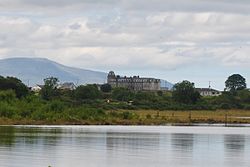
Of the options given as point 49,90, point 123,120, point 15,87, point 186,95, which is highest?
point 49,90

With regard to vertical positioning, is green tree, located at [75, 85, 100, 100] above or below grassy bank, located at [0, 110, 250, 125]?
above

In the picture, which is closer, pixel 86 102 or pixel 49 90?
pixel 86 102

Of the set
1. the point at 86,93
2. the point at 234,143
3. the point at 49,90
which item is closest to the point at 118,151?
the point at 234,143

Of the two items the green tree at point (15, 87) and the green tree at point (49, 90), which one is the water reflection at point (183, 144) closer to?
the green tree at point (15, 87)

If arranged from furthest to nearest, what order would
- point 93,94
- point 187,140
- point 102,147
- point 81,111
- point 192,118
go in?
1. point 93,94
2. point 192,118
3. point 81,111
4. point 187,140
5. point 102,147

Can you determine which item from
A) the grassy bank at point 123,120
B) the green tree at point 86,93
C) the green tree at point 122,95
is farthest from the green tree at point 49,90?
the grassy bank at point 123,120

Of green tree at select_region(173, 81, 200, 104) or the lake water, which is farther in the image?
green tree at select_region(173, 81, 200, 104)

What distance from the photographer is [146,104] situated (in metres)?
139

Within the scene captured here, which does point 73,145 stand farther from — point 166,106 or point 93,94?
point 93,94

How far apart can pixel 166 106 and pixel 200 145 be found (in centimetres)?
7514

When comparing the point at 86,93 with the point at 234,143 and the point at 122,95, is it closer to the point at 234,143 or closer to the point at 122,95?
the point at 122,95

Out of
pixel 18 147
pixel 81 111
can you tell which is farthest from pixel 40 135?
pixel 81 111

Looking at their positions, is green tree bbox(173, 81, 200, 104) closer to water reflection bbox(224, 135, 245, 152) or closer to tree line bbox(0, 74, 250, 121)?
tree line bbox(0, 74, 250, 121)

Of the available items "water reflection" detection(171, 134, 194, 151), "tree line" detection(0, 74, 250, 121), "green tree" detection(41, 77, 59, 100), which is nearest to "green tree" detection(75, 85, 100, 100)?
"tree line" detection(0, 74, 250, 121)
